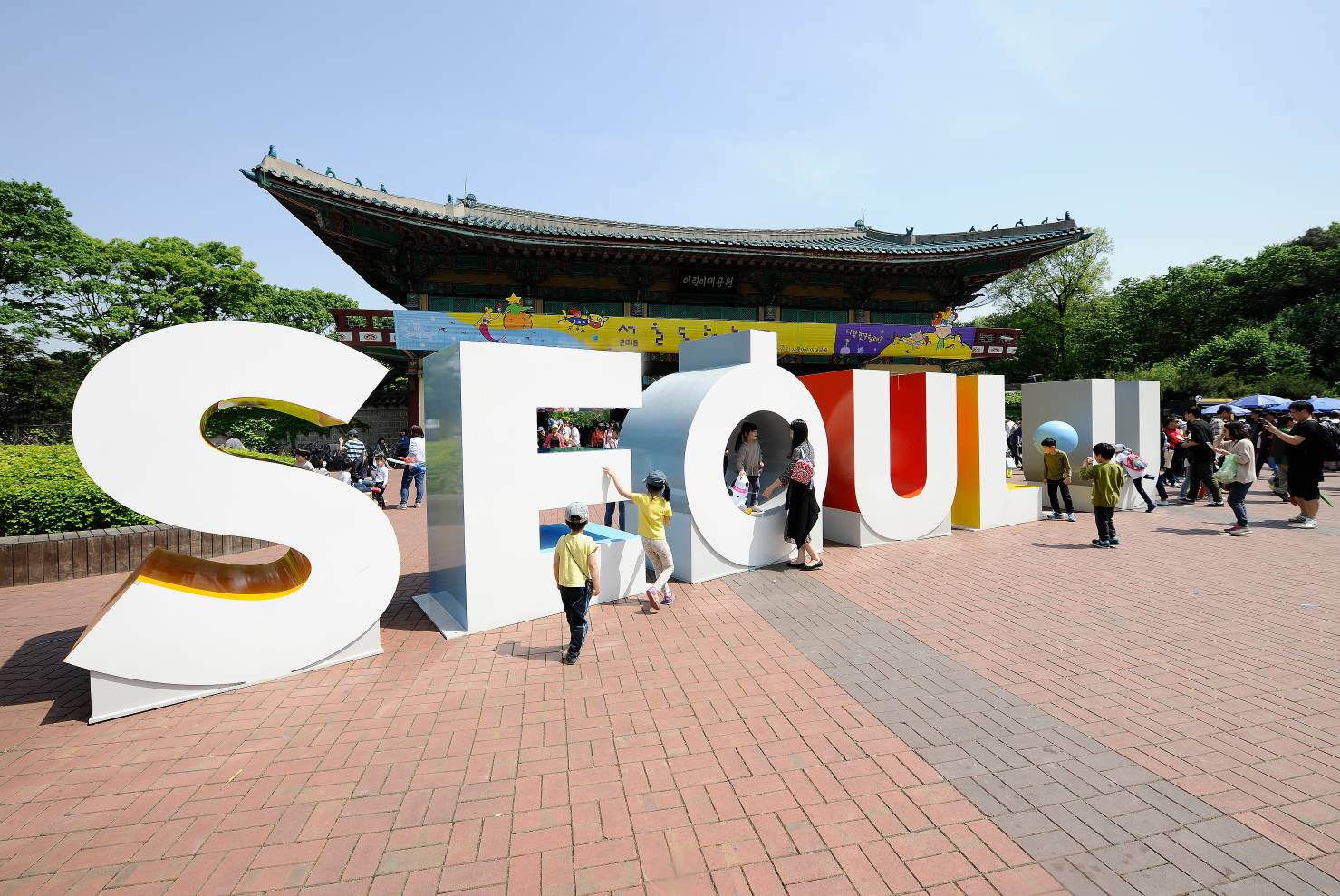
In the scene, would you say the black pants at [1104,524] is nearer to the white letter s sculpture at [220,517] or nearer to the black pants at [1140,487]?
the black pants at [1140,487]

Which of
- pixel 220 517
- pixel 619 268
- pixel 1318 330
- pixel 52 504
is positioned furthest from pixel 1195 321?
pixel 52 504

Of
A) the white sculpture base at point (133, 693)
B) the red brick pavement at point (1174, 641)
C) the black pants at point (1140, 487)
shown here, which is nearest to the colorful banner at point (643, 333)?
the black pants at point (1140, 487)

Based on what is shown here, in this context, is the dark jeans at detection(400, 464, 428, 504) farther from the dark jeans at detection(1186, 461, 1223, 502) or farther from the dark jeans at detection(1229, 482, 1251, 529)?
the dark jeans at detection(1186, 461, 1223, 502)

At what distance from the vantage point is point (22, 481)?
757 cm

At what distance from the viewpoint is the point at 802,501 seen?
270 inches

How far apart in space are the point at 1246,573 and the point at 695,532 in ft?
19.2

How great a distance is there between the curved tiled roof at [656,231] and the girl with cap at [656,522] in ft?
41.2

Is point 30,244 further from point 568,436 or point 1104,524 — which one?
point 1104,524

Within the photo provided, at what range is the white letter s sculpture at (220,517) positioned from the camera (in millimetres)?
3816

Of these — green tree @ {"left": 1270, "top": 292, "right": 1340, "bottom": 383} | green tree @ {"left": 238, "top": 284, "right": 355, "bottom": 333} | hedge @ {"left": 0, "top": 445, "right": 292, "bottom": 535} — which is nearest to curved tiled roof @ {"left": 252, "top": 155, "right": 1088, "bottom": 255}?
hedge @ {"left": 0, "top": 445, "right": 292, "bottom": 535}

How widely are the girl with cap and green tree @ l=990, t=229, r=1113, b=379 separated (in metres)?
34.0

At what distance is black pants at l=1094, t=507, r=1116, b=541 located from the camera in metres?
7.63

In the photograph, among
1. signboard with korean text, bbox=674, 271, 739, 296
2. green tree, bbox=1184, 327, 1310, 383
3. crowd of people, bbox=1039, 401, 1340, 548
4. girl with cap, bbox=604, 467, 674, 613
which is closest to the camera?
girl with cap, bbox=604, 467, 674, 613

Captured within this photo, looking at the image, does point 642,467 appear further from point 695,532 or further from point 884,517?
point 884,517
